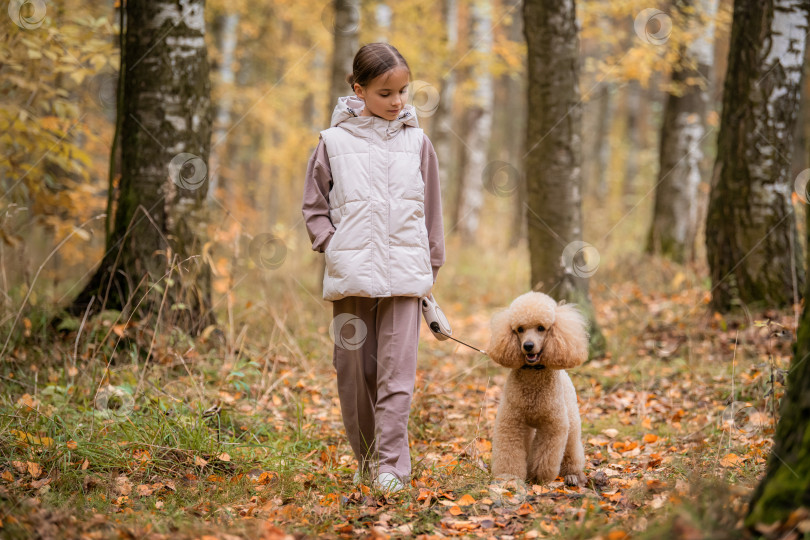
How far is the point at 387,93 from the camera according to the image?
3.10m

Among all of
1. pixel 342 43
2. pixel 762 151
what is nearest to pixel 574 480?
pixel 762 151

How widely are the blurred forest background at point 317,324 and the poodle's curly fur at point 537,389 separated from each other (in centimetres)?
21

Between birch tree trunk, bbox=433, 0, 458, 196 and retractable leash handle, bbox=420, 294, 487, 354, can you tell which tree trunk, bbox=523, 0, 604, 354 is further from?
birch tree trunk, bbox=433, 0, 458, 196

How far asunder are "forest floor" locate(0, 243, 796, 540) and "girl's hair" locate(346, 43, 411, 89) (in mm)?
1899

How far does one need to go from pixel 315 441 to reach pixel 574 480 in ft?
5.02

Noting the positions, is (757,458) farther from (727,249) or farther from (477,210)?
(477,210)

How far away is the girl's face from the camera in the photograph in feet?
10.0

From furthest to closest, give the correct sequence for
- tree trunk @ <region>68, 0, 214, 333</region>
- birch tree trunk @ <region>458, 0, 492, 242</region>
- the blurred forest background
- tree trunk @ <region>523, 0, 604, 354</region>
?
birch tree trunk @ <region>458, 0, 492, 242</region> → tree trunk @ <region>523, 0, 604, 354</region> → tree trunk @ <region>68, 0, 214, 333</region> → the blurred forest background

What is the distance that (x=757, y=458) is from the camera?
10.8 feet

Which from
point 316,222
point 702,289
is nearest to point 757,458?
point 316,222

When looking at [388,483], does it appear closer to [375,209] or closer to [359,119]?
[375,209]

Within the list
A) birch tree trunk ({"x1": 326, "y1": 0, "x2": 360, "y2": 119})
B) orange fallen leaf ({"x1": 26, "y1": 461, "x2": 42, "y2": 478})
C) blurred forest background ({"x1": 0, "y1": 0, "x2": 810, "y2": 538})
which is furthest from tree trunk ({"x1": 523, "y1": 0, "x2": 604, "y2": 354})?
orange fallen leaf ({"x1": 26, "y1": 461, "x2": 42, "y2": 478})

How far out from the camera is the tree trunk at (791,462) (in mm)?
1890

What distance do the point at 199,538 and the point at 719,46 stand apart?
2102cm
